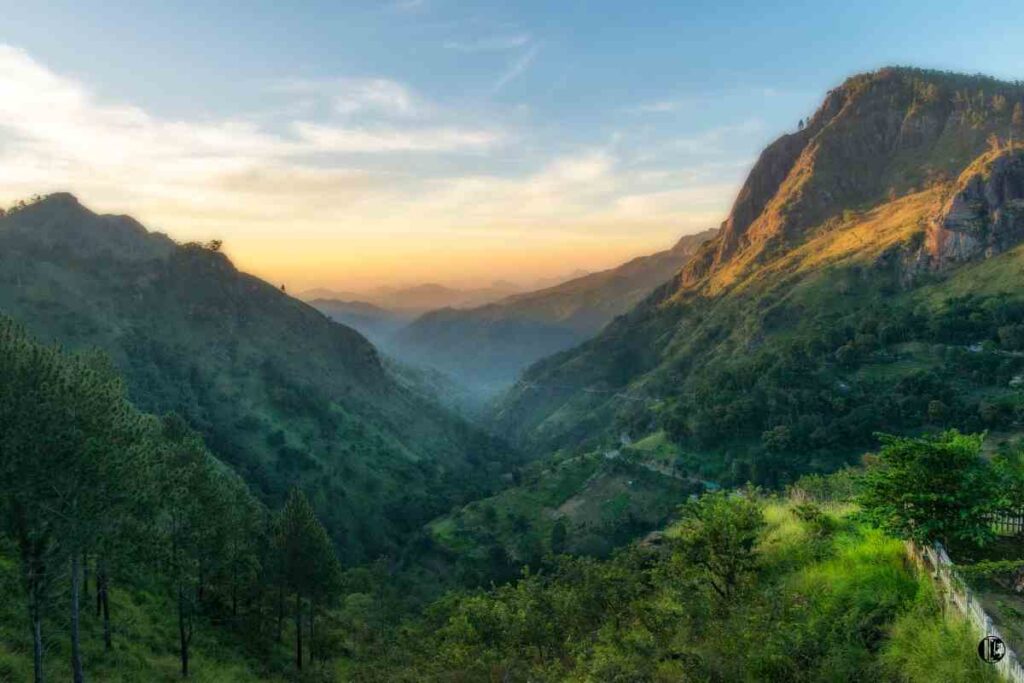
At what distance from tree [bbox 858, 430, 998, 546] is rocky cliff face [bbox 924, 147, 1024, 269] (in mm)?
153835

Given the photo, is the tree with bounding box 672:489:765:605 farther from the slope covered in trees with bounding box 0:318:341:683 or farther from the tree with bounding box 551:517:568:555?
the tree with bounding box 551:517:568:555

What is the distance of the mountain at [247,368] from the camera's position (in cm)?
12412

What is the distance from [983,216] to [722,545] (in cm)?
16032

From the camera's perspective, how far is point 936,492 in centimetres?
1503

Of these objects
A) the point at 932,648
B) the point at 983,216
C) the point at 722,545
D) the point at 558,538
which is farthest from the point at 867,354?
the point at 932,648

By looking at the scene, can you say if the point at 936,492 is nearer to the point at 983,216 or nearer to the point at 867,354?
the point at 867,354

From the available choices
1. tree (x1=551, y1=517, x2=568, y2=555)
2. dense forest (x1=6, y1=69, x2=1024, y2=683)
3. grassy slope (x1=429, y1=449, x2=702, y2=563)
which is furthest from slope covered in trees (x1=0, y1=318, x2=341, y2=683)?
tree (x1=551, y1=517, x2=568, y2=555)

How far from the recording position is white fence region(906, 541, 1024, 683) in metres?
10.8

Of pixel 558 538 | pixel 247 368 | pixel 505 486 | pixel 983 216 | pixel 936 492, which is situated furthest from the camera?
pixel 247 368

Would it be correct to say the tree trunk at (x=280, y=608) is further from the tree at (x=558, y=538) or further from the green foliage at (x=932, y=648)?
the tree at (x=558, y=538)

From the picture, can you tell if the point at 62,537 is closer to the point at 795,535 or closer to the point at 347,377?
the point at 795,535

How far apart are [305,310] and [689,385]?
400 feet

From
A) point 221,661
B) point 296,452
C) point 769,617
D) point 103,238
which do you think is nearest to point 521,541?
point 296,452

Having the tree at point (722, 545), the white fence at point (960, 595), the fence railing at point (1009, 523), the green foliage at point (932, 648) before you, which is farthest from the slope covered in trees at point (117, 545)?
the fence railing at point (1009, 523)
